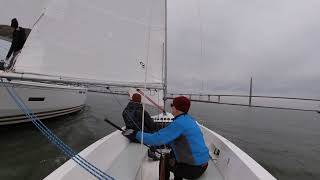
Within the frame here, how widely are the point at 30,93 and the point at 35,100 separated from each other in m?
0.39

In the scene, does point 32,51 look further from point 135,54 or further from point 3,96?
point 3,96

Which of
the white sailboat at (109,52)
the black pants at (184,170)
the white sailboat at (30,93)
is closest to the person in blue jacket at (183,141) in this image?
the black pants at (184,170)

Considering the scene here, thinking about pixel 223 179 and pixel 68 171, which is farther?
pixel 223 179

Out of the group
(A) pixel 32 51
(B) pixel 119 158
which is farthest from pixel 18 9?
(B) pixel 119 158

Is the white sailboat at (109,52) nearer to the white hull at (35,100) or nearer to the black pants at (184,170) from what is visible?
the black pants at (184,170)

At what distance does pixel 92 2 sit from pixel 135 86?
1.67 m

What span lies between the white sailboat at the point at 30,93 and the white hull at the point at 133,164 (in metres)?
2.11

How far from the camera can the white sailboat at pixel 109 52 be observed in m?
3.75

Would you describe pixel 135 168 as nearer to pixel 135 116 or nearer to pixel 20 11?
pixel 135 116

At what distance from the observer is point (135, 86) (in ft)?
16.0

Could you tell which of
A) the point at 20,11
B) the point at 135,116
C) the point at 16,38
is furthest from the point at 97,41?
the point at 20,11

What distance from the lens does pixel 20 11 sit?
5617mm

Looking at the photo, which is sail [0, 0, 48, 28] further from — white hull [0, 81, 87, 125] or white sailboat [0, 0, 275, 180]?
white hull [0, 81, 87, 125]

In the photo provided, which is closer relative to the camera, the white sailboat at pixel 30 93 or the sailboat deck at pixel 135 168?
the sailboat deck at pixel 135 168
